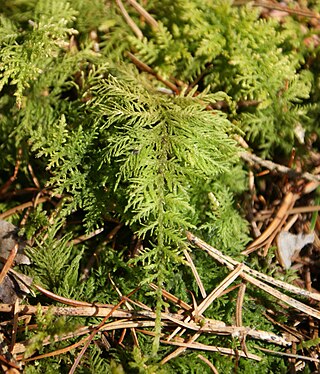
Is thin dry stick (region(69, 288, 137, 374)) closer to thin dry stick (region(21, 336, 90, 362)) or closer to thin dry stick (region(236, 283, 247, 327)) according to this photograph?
thin dry stick (region(21, 336, 90, 362))

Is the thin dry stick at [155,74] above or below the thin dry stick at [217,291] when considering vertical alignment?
above

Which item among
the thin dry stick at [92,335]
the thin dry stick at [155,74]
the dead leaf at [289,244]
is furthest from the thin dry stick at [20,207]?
the dead leaf at [289,244]

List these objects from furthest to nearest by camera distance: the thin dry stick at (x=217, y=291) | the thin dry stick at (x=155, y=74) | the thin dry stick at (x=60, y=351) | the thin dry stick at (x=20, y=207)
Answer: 1. the thin dry stick at (x=155, y=74)
2. the thin dry stick at (x=20, y=207)
3. the thin dry stick at (x=217, y=291)
4. the thin dry stick at (x=60, y=351)

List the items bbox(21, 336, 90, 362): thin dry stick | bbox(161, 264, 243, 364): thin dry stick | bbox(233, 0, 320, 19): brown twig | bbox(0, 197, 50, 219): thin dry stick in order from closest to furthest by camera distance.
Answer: bbox(21, 336, 90, 362): thin dry stick < bbox(161, 264, 243, 364): thin dry stick < bbox(0, 197, 50, 219): thin dry stick < bbox(233, 0, 320, 19): brown twig

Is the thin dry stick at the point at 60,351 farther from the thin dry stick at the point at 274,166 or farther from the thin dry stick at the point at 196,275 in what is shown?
the thin dry stick at the point at 274,166

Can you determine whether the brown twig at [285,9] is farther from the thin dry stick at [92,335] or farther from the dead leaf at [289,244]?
the thin dry stick at [92,335]

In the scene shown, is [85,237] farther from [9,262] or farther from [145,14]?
[145,14]

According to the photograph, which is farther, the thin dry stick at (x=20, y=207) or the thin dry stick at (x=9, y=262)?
the thin dry stick at (x=20, y=207)

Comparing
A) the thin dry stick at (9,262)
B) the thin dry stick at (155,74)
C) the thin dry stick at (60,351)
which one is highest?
the thin dry stick at (155,74)

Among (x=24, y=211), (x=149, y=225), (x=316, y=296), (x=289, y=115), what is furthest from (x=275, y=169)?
(x=24, y=211)

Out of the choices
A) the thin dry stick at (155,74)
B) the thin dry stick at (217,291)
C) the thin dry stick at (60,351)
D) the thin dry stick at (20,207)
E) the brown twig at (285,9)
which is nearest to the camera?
the thin dry stick at (60,351)

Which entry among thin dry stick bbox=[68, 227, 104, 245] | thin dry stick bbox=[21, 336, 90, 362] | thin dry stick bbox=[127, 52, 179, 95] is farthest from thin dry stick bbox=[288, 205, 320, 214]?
thin dry stick bbox=[21, 336, 90, 362]
